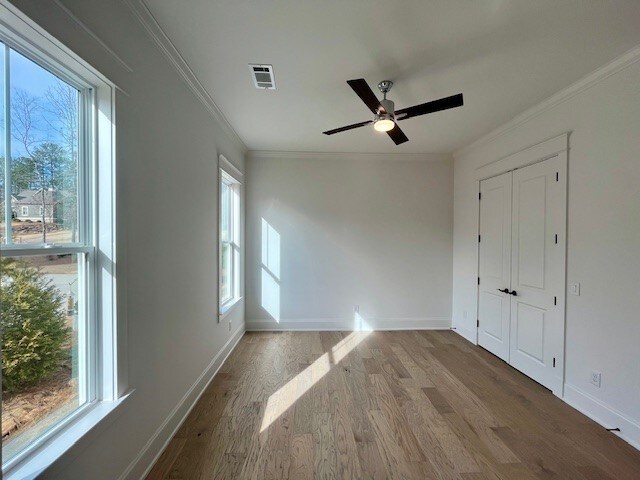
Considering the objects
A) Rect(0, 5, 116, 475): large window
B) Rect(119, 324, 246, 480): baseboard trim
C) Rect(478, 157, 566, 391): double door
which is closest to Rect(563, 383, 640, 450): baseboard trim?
Rect(478, 157, 566, 391): double door

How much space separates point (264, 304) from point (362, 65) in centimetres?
344

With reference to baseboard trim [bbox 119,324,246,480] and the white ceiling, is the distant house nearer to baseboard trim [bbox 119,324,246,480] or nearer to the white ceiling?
the white ceiling

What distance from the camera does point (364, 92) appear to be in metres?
1.93

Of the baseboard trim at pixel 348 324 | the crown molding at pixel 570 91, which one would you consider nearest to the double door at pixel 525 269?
the crown molding at pixel 570 91

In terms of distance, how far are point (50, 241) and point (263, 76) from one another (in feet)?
6.12

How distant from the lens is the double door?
265 cm

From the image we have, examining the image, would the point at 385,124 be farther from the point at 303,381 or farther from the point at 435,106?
the point at 303,381

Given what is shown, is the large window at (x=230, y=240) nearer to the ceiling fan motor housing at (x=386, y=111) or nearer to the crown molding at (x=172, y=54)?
the crown molding at (x=172, y=54)

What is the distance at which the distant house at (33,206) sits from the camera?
42.2 inches

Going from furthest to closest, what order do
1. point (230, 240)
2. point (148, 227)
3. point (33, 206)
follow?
point (230, 240) → point (148, 227) → point (33, 206)

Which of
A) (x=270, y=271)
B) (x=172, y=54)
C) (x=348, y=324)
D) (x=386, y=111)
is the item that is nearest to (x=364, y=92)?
(x=386, y=111)

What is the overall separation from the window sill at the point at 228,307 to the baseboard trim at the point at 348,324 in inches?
25.6

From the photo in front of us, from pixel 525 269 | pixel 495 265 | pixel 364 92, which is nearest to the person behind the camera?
pixel 364 92

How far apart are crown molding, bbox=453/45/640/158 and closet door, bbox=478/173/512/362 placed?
0.54 metres
